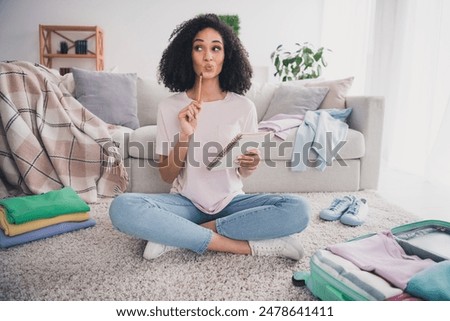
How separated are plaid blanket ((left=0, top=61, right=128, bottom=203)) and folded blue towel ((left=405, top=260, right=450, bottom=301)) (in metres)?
1.40

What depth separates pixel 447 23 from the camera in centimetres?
245

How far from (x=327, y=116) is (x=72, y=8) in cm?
357

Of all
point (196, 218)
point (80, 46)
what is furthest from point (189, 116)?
point (80, 46)

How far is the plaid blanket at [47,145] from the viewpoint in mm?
1677

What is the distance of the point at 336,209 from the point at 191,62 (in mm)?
879

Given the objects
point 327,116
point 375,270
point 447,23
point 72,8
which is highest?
point 72,8

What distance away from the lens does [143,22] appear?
4281 mm

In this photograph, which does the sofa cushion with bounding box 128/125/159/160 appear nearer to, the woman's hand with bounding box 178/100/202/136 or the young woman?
the young woman

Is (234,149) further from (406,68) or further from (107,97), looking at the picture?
(406,68)

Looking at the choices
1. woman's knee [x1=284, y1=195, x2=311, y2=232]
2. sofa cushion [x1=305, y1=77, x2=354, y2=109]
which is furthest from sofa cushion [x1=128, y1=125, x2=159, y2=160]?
sofa cushion [x1=305, y1=77, x2=354, y2=109]

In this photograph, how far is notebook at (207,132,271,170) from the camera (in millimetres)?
1015

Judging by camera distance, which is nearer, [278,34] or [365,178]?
[365,178]
